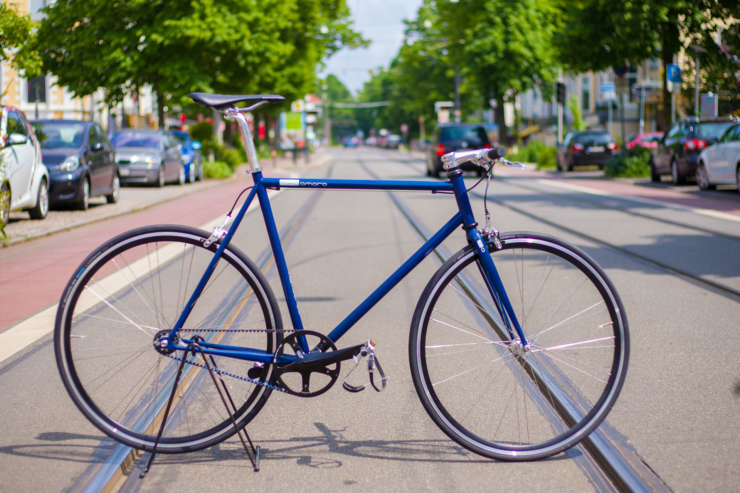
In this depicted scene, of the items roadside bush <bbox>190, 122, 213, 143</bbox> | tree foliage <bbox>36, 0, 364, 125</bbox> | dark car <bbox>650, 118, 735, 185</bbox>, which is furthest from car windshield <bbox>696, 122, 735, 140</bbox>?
roadside bush <bbox>190, 122, 213, 143</bbox>

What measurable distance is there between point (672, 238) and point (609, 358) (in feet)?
26.7

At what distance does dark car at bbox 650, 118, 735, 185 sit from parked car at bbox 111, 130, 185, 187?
13.1 m

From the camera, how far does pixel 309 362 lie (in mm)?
3578

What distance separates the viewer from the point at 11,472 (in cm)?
345

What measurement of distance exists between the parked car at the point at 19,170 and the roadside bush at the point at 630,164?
18139 mm

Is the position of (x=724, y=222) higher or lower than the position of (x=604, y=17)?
lower

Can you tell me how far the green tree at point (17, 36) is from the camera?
36.6 feet

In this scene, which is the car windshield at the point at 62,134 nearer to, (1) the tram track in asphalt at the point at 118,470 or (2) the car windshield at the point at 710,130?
(1) the tram track in asphalt at the point at 118,470

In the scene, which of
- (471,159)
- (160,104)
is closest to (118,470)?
(471,159)

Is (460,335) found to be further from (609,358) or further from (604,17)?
(604,17)

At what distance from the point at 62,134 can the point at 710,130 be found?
14.3 metres

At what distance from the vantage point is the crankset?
3578mm

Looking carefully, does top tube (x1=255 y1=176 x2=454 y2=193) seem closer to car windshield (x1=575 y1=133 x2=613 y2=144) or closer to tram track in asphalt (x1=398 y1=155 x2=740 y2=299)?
tram track in asphalt (x1=398 y1=155 x2=740 y2=299)

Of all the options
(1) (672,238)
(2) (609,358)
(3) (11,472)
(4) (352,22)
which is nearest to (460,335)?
(2) (609,358)
